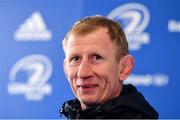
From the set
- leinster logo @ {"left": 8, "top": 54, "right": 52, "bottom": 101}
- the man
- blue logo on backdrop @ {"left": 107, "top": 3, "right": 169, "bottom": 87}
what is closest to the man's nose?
the man

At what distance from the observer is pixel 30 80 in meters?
2.23

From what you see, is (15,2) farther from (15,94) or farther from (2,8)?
(15,94)

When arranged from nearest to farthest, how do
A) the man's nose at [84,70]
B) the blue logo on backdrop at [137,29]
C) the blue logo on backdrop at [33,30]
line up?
the man's nose at [84,70] → the blue logo on backdrop at [137,29] → the blue logo on backdrop at [33,30]

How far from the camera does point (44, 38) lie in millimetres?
2191

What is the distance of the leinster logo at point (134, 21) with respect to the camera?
211 centimetres

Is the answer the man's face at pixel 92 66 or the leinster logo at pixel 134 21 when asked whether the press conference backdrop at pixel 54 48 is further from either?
the man's face at pixel 92 66

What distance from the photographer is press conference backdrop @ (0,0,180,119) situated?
2.10 m

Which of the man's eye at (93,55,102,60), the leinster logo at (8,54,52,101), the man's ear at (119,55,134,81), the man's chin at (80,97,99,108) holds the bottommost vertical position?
the leinster logo at (8,54,52,101)

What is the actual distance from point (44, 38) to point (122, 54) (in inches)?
53.1

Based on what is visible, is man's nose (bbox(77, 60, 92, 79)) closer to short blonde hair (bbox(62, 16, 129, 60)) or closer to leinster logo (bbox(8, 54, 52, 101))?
short blonde hair (bbox(62, 16, 129, 60))

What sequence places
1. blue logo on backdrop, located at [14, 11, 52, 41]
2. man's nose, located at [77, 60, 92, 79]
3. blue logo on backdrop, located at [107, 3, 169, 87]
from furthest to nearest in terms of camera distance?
blue logo on backdrop, located at [14, 11, 52, 41] < blue logo on backdrop, located at [107, 3, 169, 87] < man's nose, located at [77, 60, 92, 79]

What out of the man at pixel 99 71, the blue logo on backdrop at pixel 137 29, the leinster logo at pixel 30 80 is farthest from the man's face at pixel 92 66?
the leinster logo at pixel 30 80

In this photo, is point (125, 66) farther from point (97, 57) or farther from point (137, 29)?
point (137, 29)

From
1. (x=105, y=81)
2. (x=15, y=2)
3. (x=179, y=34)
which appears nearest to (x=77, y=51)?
(x=105, y=81)
